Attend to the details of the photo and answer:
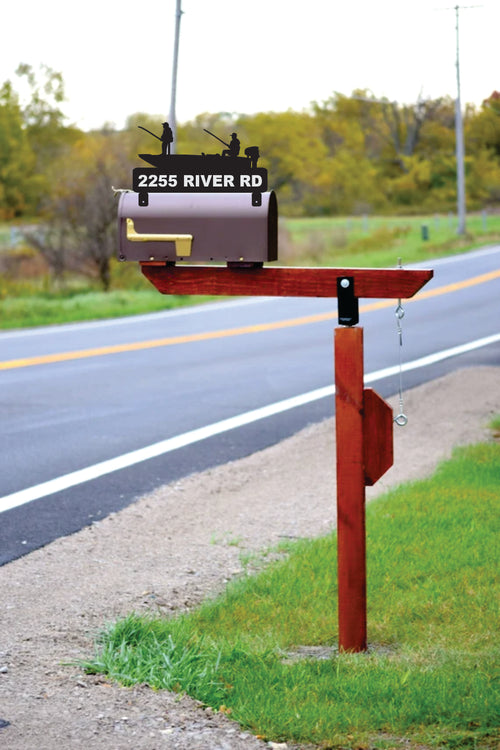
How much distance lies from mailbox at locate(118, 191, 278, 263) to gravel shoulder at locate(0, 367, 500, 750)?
1.80 metres

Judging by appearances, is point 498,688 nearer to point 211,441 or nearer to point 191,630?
point 191,630

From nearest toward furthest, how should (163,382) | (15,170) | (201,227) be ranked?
1. (201,227)
2. (163,382)
3. (15,170)

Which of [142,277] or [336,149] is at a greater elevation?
[336,149]

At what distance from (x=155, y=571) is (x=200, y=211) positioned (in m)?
2.38

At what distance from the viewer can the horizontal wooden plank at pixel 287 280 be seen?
15.2 ft

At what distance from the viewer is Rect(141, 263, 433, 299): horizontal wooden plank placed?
4621 millimetres

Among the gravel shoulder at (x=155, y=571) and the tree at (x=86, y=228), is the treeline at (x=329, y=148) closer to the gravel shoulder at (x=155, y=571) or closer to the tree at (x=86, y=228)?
the tree at (x=86, y=228)

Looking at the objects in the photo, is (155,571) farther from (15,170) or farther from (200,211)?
(15,170)

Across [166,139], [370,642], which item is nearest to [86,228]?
[166,139]

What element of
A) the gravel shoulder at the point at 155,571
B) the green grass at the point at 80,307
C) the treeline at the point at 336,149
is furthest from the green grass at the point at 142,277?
the treeline at the point at 336,149

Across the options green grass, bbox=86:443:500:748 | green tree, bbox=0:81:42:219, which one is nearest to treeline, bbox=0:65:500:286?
green tree, bbox=0:81:42:219

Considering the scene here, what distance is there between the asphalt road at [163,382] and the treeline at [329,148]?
31.6 meters

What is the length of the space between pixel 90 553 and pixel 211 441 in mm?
3262

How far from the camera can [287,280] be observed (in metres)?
4.71
